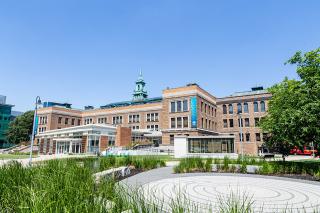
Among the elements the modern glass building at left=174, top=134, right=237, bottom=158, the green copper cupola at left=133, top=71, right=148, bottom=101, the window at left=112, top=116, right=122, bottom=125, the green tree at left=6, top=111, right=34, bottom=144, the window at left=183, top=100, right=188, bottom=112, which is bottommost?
the modern glass building at left=174, top=134, right=237, bottom=158

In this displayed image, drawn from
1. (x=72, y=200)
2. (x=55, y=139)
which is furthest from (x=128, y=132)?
(x=72, y=200)

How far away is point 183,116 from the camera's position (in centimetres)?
4622

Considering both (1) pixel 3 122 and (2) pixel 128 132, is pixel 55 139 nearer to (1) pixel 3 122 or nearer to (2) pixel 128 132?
(2) pixel 128 132

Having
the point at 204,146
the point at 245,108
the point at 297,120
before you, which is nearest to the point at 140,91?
the point at 245,108

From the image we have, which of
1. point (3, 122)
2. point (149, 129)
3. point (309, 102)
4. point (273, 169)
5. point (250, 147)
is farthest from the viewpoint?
point (3, 122)

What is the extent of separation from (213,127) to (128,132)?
66.4ft

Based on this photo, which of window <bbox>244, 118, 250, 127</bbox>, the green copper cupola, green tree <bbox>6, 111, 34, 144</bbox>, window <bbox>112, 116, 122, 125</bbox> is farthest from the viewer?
the green copper cupola

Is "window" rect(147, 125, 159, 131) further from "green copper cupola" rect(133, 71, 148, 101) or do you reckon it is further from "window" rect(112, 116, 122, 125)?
"green copper cupola" rect(133, 71, 148, 101)

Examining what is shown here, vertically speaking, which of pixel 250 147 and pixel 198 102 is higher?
pixel 198 102

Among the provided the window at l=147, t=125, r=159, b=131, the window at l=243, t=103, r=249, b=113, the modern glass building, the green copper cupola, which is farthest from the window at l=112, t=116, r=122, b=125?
the green copper cupola

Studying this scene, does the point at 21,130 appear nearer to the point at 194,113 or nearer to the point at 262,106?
the point at 194,113

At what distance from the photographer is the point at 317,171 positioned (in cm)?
1338

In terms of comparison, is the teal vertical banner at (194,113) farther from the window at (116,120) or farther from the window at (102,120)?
the window at (102,120)

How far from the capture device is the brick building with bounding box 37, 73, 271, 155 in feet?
151
